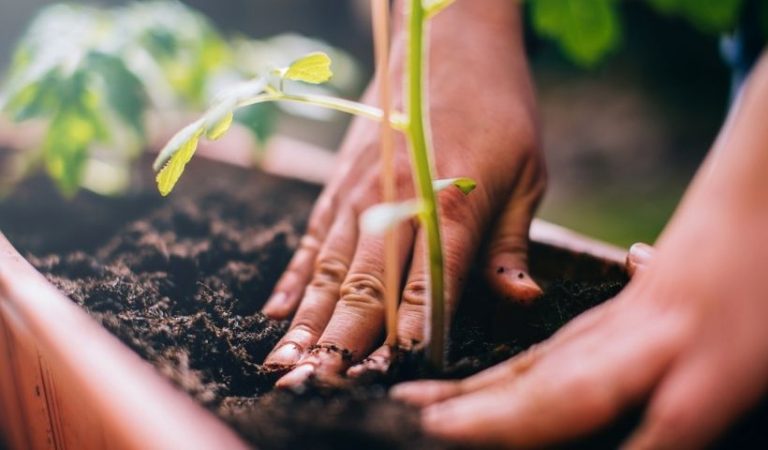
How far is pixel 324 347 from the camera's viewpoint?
791 mm

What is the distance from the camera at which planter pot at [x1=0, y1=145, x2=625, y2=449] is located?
0.52 metres

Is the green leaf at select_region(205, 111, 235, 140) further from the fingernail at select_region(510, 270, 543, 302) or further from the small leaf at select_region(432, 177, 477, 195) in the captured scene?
the fingernail at select_region(510, 270, 543, 302)

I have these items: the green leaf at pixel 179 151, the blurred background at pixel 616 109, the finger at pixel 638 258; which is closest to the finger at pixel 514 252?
the finger at pixel 638 258

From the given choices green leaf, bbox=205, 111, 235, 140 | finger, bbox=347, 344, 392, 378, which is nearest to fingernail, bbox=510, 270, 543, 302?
finger, bbox=347, 344, 392, 378

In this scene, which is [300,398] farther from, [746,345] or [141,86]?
[141,86]

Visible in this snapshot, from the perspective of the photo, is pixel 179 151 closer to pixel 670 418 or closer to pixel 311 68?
pixel 311 68

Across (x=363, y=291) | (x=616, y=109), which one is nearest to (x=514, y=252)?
(x=363, y=291)

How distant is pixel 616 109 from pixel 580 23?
2.79 meters

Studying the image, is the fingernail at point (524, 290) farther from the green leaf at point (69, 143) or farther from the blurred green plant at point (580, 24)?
the green leaf at point (69, 143)

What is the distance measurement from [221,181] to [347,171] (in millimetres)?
555

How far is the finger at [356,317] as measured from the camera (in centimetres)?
76

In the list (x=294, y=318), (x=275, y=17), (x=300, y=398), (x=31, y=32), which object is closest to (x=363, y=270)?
(x=294, y=318)

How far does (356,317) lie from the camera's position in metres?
0.82

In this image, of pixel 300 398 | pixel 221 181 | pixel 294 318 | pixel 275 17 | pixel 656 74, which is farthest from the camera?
pixel 275 17
